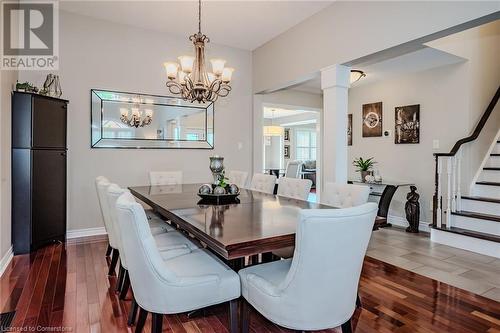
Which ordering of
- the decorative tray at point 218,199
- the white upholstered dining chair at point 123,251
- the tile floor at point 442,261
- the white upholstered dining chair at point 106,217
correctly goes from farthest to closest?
the tile floor at point 442,261, the decorative tray at point 218,199, the white upholstered dining chair at point 106,217, the white upholstered dining chair at point 123,251

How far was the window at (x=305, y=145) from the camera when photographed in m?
12.2

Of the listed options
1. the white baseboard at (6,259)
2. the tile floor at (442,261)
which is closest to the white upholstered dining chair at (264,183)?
the tile floor at (442,261)

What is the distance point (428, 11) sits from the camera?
262 cm

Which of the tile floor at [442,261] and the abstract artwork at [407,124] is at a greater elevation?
the abstract artwork at [407,124]

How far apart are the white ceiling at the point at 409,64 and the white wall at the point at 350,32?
0.38 metres

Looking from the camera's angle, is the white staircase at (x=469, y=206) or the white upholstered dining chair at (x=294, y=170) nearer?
the white staircase at (x=469, y=206)

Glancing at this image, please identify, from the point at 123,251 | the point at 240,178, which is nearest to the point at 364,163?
the point at 240,178

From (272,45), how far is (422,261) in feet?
12.2

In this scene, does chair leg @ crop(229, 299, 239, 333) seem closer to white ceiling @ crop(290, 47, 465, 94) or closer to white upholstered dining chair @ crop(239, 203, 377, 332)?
white upholstered dining chair @ crop(239, 203, 377, 332)

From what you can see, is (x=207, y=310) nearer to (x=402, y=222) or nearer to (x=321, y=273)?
(x=321, y=273)

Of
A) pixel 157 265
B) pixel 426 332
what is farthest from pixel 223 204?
pixel 426 332

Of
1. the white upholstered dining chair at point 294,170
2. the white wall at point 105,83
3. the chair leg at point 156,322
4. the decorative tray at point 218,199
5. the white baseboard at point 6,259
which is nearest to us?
the chair leg at point 156,322

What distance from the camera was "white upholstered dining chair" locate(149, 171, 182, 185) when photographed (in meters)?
4.04

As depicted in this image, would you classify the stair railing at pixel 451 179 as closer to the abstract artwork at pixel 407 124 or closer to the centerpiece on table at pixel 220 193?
the abstract artwork at pixel 407 124
